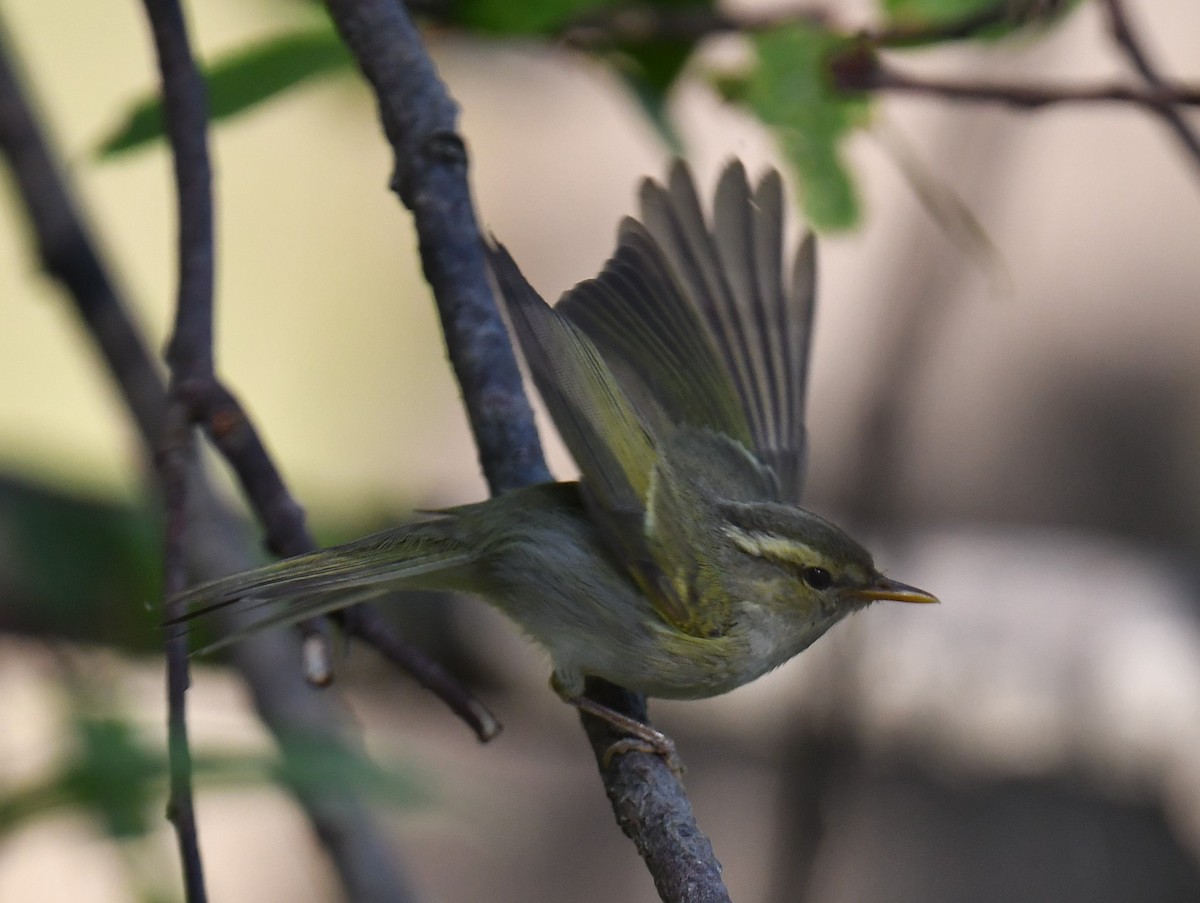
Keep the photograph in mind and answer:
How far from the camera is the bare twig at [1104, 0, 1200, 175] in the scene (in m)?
1.35

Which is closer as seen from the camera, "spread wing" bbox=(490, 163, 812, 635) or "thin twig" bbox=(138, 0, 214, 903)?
"thin twig" bbox=(138, 0, 214, 903)

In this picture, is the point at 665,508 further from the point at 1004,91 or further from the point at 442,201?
the point at 1004,91

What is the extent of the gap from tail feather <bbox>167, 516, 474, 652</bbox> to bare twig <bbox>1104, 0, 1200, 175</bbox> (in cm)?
92

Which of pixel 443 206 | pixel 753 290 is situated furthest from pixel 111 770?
pixel 753 290

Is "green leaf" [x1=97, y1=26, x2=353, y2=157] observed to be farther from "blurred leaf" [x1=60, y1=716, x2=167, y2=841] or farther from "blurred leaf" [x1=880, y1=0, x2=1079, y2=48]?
"blurred leaf" [x1=60, y1=716, x2=167, y2=841]

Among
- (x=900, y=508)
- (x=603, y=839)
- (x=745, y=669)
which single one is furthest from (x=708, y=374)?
(x=603, y=839)

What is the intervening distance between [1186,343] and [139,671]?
2959 mm

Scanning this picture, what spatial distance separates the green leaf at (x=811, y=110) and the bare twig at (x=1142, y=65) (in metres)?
0.30

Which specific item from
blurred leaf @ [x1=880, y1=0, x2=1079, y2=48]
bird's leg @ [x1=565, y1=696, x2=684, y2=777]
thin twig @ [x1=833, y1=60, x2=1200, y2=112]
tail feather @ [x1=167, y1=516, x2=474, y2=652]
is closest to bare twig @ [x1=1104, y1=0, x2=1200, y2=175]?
thin twig @ [x1=833, y1=60, x2=1200, y2=112]

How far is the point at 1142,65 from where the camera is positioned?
136cm

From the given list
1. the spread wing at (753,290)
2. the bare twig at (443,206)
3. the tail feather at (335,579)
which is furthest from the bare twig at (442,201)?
the spread wing at (753,290)

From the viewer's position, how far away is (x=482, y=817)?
2.55 feet

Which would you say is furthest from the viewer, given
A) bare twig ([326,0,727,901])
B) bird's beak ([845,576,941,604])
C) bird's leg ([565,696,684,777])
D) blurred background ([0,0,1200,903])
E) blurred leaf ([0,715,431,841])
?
blurred background ([0,0,1200,903])

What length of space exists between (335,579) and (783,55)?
0.79 m
